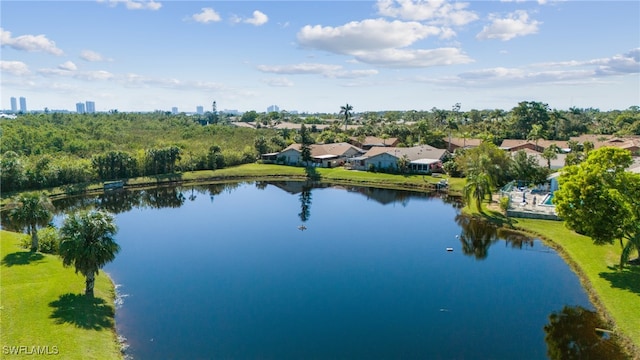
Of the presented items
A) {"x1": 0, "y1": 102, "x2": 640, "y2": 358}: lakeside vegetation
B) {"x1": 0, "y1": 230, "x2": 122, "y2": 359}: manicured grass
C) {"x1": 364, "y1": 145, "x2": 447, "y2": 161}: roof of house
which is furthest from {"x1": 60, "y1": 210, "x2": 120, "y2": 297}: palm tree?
{"x1": 364, "y1": 145, "x2": 447, "y2": 161}: roof of house

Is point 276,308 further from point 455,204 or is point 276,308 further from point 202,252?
point 455,204

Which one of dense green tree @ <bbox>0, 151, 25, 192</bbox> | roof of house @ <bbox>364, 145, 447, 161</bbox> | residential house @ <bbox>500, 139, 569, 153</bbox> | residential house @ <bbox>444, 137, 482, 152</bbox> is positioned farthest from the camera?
residential house @ <bbox>444, 137, 482, 152</bbox>

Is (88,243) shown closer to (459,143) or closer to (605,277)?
(605,277)

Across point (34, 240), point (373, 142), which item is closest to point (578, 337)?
point (34, 240)

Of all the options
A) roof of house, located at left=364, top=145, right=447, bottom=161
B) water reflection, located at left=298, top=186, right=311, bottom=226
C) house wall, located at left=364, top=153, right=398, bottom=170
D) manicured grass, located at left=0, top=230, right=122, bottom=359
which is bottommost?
manicured grass, located at left=0, top=230, right=122, bottom=359

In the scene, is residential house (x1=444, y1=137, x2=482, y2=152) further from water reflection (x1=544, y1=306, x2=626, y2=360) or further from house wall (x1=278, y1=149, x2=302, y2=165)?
water reflection (x1=544, y1=306, x2=626, y2=360)
